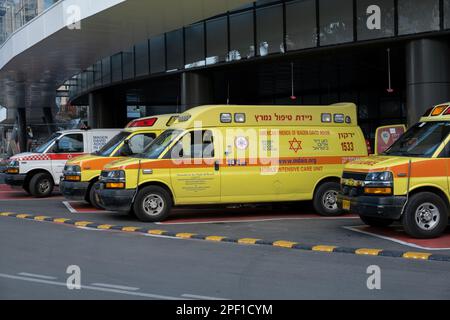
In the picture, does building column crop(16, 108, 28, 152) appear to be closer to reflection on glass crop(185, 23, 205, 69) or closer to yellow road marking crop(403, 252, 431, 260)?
reflection on glass crop(185, 23, 205, 69)

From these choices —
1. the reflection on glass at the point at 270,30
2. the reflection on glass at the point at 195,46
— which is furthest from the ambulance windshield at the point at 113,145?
the reflection on glass at the point at 195,46

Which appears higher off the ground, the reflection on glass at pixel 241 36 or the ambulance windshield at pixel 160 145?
the reflection on glass at pixel 241 36

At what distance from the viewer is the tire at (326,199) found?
1314 centimetres

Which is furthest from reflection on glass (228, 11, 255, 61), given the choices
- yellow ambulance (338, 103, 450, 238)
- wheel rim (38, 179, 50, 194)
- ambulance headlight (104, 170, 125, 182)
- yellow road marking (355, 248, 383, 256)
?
yellow road marking (355, 248, 383, 256)

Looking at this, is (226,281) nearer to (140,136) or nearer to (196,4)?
(140,136)

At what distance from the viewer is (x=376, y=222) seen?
11.4 m

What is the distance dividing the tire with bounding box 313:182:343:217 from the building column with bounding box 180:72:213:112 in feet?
32.2

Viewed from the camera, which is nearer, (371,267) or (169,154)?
(371,267)

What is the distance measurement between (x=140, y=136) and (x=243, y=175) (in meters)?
3.52

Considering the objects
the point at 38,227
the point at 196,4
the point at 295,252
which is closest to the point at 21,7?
the point at 196,4

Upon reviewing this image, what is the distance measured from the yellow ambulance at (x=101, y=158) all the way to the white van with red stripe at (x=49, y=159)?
8.66 ft

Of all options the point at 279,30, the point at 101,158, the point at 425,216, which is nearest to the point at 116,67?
the point at 279,30

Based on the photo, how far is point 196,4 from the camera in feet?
56.3

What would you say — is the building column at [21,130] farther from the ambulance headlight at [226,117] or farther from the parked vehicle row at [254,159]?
the ambulance headlight at [226,117]
